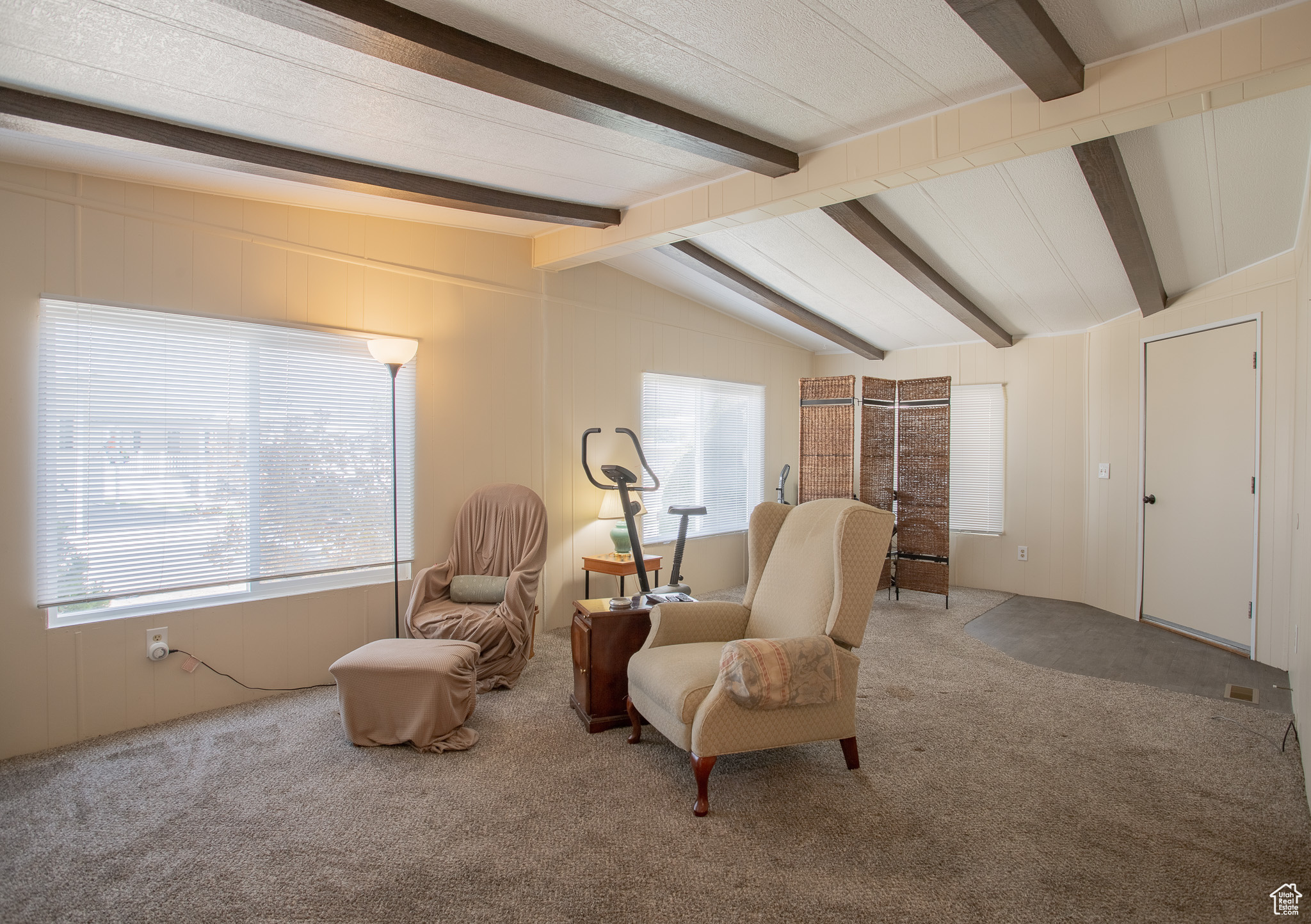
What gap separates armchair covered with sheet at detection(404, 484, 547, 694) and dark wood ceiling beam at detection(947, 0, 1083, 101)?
3127mm

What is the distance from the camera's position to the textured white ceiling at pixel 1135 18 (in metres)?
2.14

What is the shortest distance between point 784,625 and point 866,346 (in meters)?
4.75

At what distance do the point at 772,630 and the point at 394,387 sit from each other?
2.52m

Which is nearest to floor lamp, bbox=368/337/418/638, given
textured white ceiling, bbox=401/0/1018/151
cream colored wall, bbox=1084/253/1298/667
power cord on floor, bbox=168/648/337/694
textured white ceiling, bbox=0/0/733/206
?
power cord on floor, bbox=168/648/337/694

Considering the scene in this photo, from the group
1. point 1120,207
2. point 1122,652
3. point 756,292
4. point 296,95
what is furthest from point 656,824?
point 756,292

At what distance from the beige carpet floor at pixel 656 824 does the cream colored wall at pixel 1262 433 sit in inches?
46.9

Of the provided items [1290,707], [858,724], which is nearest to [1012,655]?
[1290,707]

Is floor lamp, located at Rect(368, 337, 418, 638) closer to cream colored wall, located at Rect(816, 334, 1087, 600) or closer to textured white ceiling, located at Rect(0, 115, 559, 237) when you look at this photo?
textured white ceiling, located at Rect(0, 115, 559, 237)

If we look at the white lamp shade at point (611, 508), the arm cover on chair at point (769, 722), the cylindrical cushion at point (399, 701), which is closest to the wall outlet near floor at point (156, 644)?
the cylindrical cushion at point (399, 701)

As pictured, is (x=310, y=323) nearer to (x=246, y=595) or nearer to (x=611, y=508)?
(x=246, y=595)

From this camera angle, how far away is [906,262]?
433 cm

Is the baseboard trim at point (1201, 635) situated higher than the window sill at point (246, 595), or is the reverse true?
the window sill at point (246, 595)

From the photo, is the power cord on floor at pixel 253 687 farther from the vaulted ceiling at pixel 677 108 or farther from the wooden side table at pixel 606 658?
the vaulted ceiling at pixel 677 108

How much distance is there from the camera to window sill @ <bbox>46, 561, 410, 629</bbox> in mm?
3154
